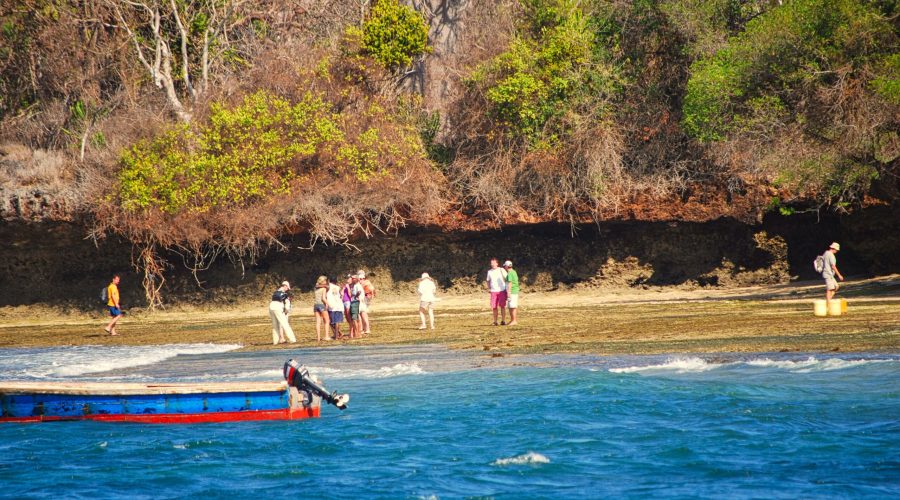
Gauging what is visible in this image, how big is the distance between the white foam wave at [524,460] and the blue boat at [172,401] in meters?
3.11

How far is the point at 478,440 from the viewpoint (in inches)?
496

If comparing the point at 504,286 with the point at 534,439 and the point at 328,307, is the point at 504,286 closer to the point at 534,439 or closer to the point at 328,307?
the point at 328,307

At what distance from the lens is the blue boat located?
13852 mm

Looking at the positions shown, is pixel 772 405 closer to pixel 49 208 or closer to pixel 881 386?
pixel 881 386

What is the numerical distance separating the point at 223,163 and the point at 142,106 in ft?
25.0

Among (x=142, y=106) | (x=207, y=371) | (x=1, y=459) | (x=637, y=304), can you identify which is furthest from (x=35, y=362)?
(x=142, y=106)

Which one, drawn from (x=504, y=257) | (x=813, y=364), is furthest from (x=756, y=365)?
(x=504, y=257)

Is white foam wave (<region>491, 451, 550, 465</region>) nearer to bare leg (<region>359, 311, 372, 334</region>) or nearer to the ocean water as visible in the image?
the ocean water

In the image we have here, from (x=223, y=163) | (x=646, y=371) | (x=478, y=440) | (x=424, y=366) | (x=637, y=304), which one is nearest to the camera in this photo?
(x=478, y=440)

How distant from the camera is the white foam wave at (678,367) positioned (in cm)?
1608

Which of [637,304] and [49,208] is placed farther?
[49,208]

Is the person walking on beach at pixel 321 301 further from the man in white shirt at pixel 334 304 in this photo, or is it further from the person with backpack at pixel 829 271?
the person with backpack at pixel 829 271

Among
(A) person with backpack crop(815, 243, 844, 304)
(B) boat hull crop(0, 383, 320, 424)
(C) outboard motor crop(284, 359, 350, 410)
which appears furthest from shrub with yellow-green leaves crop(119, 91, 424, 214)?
(C) outboard motor crop(284, 359, 350, 410)

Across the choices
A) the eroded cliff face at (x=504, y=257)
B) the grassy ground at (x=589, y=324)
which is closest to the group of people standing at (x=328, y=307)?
the grassy ground at (x=589, y=324)
